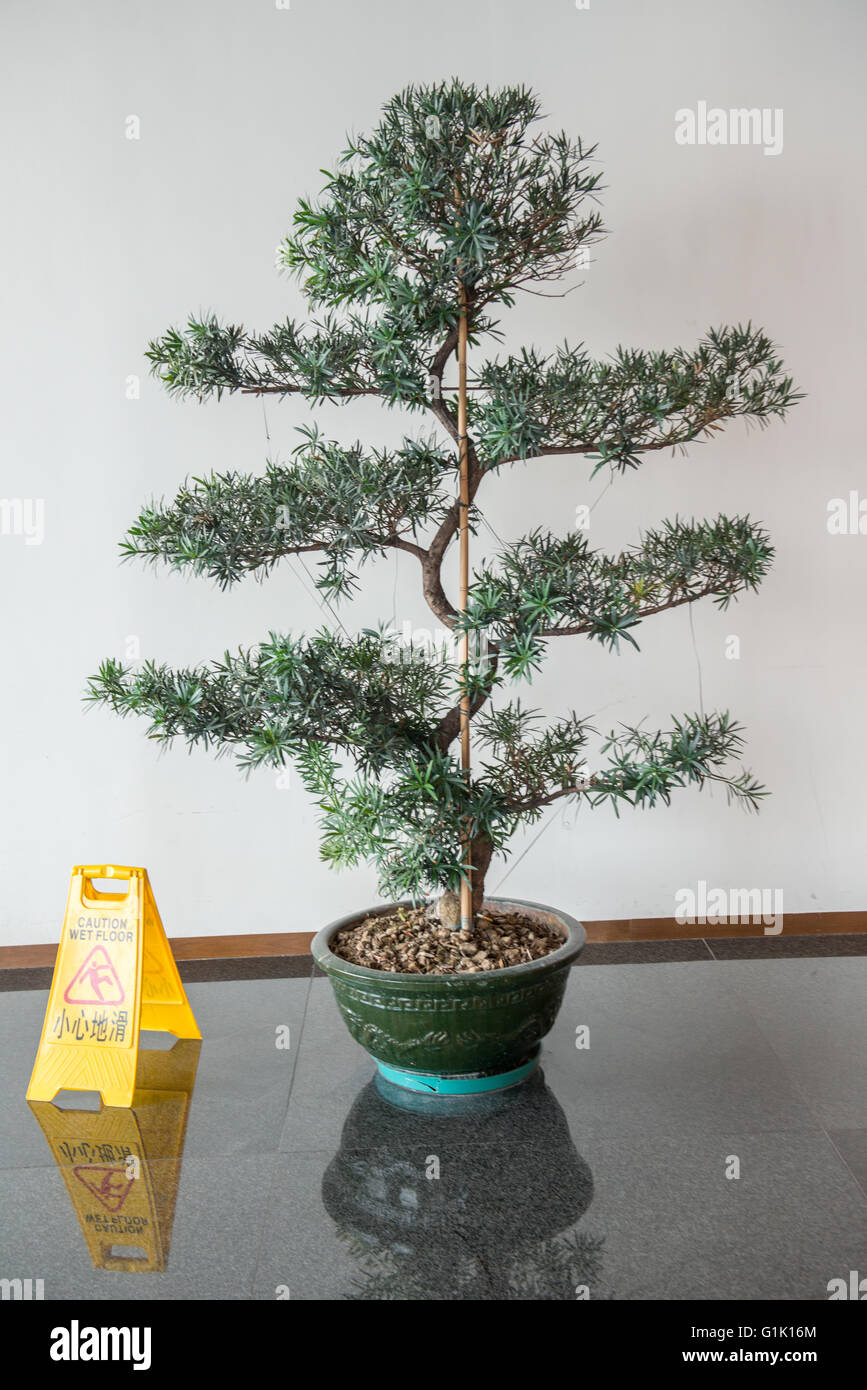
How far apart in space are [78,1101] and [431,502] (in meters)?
1.41

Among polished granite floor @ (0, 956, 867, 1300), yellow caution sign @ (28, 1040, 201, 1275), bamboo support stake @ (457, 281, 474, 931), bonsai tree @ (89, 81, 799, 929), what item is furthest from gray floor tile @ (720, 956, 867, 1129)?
yellow caution sign @ (28, 1040, 201, 1275)

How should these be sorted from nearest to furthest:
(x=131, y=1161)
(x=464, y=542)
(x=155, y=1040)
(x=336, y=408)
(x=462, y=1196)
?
(x=462, y=1196), (x=131, y=1161), (x=464, y=542), (x=155, y=1040), (x=336, y=408)

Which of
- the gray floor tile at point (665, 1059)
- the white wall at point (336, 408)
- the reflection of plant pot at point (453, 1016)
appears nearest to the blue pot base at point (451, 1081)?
the reflection of plant pot at point (453, 1016)

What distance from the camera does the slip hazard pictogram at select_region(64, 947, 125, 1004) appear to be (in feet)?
7.04

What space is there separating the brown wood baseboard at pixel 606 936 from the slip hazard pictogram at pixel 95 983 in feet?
2.04

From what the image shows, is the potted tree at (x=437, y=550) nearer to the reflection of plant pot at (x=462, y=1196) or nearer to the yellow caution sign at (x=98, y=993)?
the reflection of plant pot at (x=462, y=1196)

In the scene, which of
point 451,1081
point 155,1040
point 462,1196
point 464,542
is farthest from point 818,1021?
point 155,1040

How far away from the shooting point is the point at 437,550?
2.04 m

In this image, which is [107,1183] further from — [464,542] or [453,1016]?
[464,542]

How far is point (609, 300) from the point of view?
2.68 m

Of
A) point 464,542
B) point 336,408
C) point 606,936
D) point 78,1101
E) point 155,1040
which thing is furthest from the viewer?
point 606,936

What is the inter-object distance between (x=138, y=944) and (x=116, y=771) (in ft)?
2.31

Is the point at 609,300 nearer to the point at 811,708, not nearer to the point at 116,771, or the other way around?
the point at 811,708

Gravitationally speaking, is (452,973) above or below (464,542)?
below
